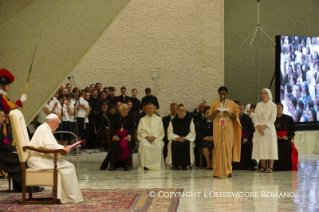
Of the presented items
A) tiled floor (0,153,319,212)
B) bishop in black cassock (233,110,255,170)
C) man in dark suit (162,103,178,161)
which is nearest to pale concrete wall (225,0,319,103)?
tiled floor (0,153,319,212)

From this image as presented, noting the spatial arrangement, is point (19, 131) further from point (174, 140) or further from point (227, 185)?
point (174, 140)

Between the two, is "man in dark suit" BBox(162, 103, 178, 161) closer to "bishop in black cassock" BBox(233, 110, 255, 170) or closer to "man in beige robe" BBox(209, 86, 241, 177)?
"bishop in black cassock" BBox(233, 110, 255, 170)

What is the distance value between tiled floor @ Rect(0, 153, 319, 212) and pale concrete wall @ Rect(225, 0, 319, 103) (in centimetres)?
503

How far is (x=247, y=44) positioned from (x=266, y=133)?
6417 mm

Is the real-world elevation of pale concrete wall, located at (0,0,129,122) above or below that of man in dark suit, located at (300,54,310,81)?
below

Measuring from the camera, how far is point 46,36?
217 centimetres

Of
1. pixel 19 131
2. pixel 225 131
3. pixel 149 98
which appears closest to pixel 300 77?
pixel 149 98

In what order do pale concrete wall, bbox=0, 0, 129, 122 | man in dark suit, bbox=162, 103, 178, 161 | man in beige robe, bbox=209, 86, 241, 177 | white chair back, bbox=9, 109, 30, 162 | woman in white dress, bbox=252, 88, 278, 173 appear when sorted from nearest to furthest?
A: 1. pale concrete wall, bbox=0, 0, 129, 122
2. white chair back, bbox=9, 109, 30, 162
3. man in beige robe, bbox=209, 86, 241, 177
4. woman in white dress, bbox=252, 88, 278, 173
5. man in dark suit, bbox=162, 103, 178, 161

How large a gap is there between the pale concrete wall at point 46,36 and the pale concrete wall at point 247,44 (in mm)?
11643

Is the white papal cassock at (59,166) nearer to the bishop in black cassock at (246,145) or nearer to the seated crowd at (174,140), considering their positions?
the seated crowd at (174,140)

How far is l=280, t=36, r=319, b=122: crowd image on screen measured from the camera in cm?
1121

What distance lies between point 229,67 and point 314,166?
5690 millimetres

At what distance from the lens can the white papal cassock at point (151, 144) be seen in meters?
8.35

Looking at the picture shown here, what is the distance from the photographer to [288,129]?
8227mm
